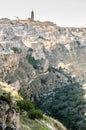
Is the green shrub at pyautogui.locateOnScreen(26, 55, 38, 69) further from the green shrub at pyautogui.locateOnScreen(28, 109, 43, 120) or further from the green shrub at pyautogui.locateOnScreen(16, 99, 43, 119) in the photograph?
the green shrub at pyautogui.locateOnScreen(28, 109, 43, 120)

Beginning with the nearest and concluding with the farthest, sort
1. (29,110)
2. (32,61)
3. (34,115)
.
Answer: (34,115) → (29,110) → (32,61)

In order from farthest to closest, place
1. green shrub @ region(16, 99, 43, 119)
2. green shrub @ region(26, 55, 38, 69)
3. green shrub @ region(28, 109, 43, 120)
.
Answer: green shrub @ region(26, 55, 38, 69)
green shrub @ region(16, 99, 43, 119)
green shrub @ region(28, 109, 43, 120)

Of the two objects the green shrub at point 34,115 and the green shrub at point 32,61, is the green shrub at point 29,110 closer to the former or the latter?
the green shrub at point 34,115

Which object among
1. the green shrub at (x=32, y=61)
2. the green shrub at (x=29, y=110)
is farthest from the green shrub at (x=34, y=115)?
the green shrub at (x=32, y=61)

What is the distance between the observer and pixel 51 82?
487 feet

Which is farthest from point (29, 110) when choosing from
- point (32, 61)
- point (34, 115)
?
point (32, 61)

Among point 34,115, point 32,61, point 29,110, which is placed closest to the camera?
point 34,115

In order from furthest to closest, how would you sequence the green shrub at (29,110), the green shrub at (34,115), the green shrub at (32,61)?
the green shrub at (32,61) → the green shrub at (29,110) → the green shrub at (34,115)

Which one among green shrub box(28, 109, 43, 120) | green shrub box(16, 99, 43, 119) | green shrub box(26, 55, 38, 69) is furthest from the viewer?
green shrub box(26, 55, 38, 69)


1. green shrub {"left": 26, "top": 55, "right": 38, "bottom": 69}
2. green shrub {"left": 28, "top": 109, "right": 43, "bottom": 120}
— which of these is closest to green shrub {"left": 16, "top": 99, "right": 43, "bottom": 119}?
green shrub {"left": 28, "top": 109, "right": 43, "bottom": 120}

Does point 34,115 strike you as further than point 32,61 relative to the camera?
No

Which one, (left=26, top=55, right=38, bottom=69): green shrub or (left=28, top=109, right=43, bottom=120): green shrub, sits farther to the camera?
(left=26, top=55, right=38, bottom=69): green shrub

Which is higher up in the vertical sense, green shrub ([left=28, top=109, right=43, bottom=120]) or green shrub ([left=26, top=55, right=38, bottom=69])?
green shrub ([left=28, top=109, right=43, bottom=120])

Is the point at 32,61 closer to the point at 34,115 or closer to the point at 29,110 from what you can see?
the point at 29,110
